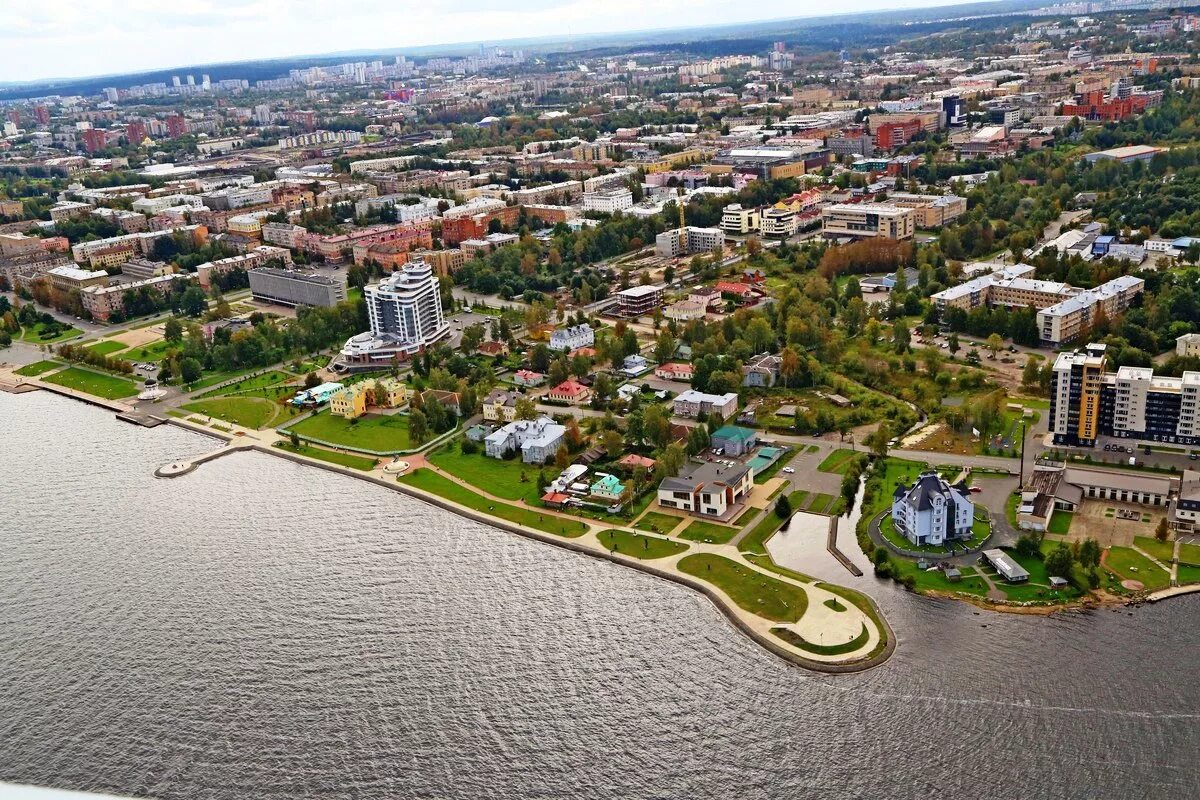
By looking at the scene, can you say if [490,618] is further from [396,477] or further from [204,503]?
[204,503]

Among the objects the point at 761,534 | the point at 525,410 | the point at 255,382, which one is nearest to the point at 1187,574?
Result: the point at 761,534

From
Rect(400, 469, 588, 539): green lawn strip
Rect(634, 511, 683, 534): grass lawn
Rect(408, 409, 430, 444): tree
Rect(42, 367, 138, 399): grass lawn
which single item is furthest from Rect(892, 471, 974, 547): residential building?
Rect(42, 367, 138, 399): grass lawn

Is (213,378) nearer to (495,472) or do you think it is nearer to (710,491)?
(495,472)

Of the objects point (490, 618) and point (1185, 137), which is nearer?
point (490, 618)

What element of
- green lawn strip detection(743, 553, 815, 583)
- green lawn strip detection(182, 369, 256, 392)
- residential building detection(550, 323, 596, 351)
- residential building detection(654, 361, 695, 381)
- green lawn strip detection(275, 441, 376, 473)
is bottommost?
green lawn strip detection(743, 553, 815, 583)

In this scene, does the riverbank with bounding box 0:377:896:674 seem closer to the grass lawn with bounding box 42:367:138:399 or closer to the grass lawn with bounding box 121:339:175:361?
the grass lawn with bounding box 42:367:138:399

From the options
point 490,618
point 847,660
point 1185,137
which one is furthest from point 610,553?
point 1185,137

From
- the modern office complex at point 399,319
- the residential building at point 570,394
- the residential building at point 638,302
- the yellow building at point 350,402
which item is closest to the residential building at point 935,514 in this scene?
the residential building at point 570,394
